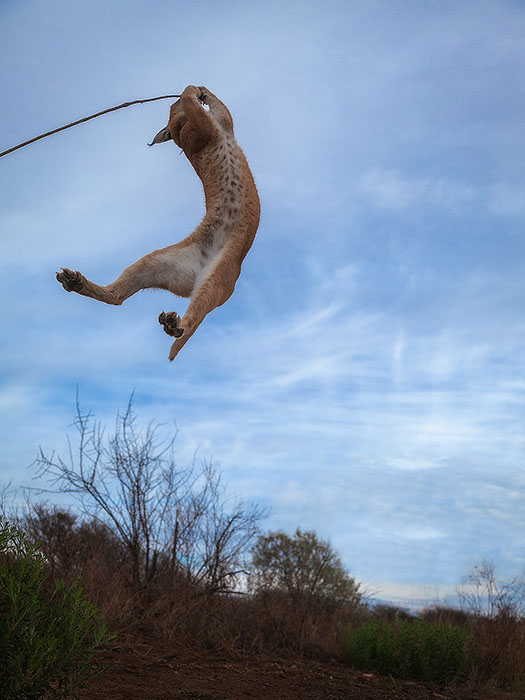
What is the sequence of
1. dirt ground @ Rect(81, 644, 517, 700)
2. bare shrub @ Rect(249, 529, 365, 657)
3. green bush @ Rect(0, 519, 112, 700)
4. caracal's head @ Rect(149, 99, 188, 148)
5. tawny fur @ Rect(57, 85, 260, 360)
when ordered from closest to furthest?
green bush @ Rect(0, 519, 112, 700)
tawny fur @ Rect(57, 85, 260, 360)
caracal's head @ Rect(149, 99, 188, 148)
dirt ground @ Rect(81, 644, 517, 700)
bare shrub @ Rect(249, 529, 365, 657)

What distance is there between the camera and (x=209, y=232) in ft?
16.0

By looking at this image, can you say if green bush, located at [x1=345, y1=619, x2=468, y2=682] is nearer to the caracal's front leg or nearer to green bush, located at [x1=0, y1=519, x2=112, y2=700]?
green bush, located at [x1=0, y1=519, x2=112, y2=700]

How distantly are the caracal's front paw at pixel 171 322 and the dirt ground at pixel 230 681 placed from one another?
384cm

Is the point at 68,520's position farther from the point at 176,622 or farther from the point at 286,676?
the point at 286,676

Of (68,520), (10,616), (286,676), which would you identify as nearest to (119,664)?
(286,676)

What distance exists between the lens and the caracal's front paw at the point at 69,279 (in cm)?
393

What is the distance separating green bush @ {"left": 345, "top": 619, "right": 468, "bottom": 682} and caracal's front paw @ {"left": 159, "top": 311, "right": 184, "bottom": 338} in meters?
7.95

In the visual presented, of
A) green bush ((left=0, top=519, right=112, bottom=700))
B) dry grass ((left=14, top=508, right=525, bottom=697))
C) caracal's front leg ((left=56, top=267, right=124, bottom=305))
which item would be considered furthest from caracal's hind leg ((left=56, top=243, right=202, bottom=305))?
dry grass ((left=14, top=508, right=525, bottom=697))

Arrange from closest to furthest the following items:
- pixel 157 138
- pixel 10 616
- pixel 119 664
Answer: pixel 10 616, pixel 157 138, pixel 119 664

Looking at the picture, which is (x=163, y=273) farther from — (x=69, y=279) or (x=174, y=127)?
(x=174, y=127)

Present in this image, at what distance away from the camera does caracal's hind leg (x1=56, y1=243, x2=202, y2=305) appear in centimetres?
469

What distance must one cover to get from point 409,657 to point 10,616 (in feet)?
25.7

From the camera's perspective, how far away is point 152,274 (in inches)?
190

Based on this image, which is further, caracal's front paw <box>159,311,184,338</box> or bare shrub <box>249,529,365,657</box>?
bare shrub <box>249,529,365,657</box>
